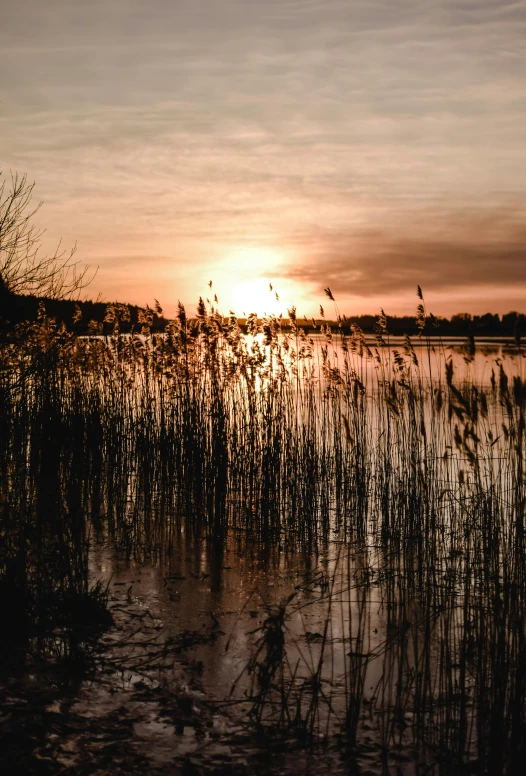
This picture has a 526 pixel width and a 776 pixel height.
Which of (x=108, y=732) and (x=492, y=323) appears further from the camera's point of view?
(x=492, y=323)

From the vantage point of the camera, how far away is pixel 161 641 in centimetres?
350

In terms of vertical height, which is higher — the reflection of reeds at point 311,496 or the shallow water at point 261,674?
the reflection of reeds at point 311,496

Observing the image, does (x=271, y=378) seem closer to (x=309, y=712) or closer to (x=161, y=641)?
(x=161, y=641)

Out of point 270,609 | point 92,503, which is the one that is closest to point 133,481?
point 92,503

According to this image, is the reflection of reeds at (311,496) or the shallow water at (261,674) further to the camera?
the reflection of reeds at (311,496)

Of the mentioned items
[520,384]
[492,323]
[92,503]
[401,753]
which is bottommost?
[401,753]

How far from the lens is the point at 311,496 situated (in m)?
6.07

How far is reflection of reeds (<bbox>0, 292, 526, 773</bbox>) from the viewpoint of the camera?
302 cm

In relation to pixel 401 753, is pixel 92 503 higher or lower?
higher

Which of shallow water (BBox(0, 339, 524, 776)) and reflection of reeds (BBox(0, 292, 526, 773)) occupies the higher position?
reflection of reeds (BBox(0, 292, 526, 773))

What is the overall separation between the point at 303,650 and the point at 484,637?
2.84ft

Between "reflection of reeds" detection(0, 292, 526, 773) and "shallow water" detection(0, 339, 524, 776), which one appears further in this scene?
"reflection of reeds" detection(0, 292, 526, 773)

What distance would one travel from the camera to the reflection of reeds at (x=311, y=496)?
3023 mm

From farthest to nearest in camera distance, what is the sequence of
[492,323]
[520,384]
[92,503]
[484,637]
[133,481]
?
[133,481] < [92,503] < [492,323] < [520,384] < [484,637]
